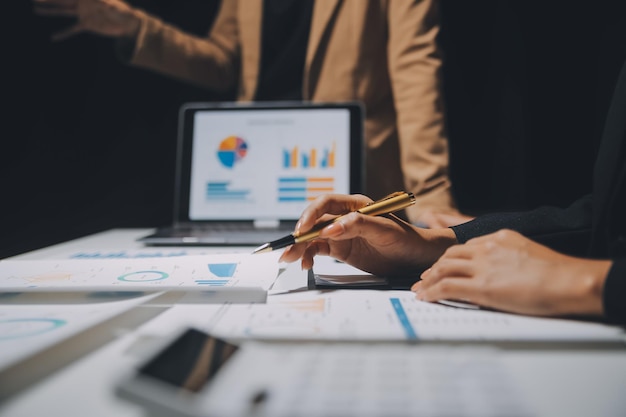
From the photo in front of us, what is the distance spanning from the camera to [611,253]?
0.61 metres

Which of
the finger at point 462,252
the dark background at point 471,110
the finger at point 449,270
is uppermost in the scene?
the dark background at point 471,110

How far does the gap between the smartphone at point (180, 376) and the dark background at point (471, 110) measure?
57.1 inches

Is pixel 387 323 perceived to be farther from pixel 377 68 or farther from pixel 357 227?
pixel 377 68

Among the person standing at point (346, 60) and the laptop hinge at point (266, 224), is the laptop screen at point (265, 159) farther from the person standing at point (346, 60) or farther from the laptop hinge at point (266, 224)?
the person standing at point (346, 60)

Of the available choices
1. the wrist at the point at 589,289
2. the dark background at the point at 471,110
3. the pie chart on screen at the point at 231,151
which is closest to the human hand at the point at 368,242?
the wrist at the point at 589,289

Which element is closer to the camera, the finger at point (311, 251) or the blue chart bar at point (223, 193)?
the finger at point (311, 251)

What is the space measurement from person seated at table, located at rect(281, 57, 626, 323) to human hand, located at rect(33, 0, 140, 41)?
1.00 metres

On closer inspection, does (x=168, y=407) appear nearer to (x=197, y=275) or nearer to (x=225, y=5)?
(x=197, y=275)

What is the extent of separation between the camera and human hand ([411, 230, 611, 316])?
472 mm

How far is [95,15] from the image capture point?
1331 mm

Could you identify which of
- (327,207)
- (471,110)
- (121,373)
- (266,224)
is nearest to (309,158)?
(266,224)

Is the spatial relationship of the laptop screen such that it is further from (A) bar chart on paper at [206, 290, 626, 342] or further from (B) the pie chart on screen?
(A) bar chart on paper at [206, 290, 626, 342]

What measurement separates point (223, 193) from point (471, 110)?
1.24 meters

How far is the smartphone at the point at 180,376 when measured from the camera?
289 millimetres
